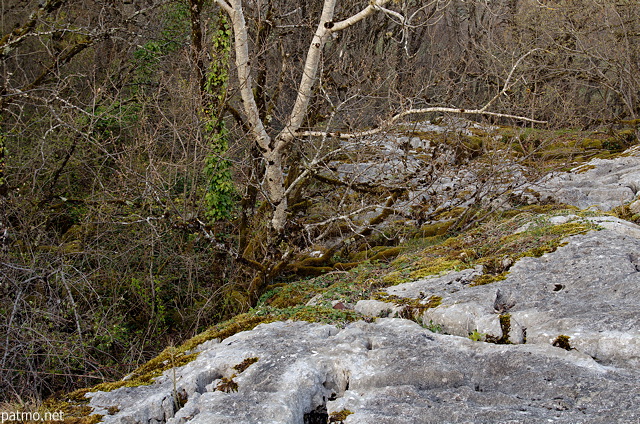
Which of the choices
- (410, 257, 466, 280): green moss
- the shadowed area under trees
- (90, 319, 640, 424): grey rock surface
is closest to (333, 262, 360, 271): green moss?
the shadowed area under trees

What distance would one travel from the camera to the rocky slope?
234 cm

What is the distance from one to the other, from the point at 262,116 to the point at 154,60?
18.1 ft

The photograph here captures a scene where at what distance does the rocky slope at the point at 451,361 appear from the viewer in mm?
2338

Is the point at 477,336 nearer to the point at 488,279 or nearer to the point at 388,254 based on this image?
the point at 488,279

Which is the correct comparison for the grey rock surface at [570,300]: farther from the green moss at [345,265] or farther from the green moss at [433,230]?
the green moss at [433,230]

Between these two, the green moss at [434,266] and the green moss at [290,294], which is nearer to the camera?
the green moss at [434,266]

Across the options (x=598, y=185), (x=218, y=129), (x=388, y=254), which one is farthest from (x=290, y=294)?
(x=598, y=185)

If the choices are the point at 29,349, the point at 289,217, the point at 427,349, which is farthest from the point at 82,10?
the point at 427,349

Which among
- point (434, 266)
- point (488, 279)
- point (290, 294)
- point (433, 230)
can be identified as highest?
point (488, 279)

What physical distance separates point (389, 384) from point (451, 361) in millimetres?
417

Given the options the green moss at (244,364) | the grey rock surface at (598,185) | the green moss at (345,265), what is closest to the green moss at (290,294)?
the green moss at (345,265)

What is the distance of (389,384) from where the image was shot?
2.68 metres

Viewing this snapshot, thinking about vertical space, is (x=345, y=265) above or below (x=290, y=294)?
below

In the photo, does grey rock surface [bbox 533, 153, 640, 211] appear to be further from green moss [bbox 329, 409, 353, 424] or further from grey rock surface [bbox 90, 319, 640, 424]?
green moss [bbox 329, 409, 353, 424]
